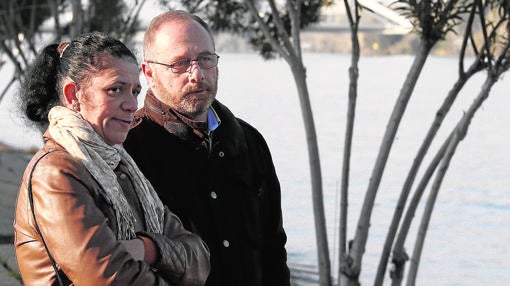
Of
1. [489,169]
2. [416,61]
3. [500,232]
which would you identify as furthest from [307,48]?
[416,61]

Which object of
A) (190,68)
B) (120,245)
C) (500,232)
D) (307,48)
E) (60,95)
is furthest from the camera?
(307,48)

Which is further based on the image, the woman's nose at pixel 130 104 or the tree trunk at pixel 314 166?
the tree trunk at pixel 314 166

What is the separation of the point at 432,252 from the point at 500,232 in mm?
2640

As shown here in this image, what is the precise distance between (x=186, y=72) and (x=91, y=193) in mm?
980

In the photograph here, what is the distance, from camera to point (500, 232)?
57.3ft

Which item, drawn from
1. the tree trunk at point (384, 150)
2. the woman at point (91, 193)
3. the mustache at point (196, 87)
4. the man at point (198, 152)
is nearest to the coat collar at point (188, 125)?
the man at point (198, 152)

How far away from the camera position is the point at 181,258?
2631 millimetres

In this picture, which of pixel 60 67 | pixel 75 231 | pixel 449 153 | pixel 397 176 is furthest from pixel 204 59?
pixel 397 176

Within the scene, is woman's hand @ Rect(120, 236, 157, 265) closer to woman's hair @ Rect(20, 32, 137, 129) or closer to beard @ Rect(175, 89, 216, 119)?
woman's hair @ Rect(20, 32, 137, 129)

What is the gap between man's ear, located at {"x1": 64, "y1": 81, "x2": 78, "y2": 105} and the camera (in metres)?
2.64

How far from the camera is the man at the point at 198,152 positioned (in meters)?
3.38

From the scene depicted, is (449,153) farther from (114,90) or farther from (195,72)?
(114,90)

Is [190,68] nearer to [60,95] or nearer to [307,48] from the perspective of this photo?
[60,95]

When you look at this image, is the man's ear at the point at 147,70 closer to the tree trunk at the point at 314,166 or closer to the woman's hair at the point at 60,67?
the woman's hair at the point at 60,67
